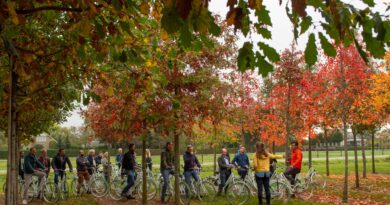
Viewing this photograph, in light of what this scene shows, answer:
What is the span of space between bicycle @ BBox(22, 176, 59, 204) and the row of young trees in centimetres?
385

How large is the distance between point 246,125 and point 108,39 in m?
21.7

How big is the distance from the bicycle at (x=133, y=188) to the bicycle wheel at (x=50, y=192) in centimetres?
181

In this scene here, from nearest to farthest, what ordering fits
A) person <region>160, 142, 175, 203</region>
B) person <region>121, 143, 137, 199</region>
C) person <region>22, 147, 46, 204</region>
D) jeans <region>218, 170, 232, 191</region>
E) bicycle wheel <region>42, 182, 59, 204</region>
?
1. person <region>160, 142, 175, 203</region>
2. person <region>22, 147, 46, 204</region>
3. person <region>121, 143, 137, 199</region>
4. bicycle wheel <region>42, 182, 59, 204</region>
5. jeans <region>218, 170, 232, 191</region>

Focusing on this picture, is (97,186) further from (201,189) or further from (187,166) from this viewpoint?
(201,189)

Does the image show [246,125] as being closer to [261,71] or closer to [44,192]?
[44,192]

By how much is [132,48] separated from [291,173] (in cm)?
1009

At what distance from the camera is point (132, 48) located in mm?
5309

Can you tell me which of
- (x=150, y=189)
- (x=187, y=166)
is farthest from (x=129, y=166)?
(x=187, y=166)

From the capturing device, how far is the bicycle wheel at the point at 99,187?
15789 mm

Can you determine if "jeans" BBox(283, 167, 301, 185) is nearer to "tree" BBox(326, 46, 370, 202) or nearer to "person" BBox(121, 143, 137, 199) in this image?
"tree" BBox(326, 46, 370, 202)

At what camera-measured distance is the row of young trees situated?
2852 millimetres

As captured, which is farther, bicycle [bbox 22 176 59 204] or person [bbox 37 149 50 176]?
person [bbox 37 149 50 176]

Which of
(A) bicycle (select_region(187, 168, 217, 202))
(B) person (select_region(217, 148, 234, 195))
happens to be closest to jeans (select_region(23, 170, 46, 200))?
(A) bicycle (select_region(187, 168, 217, 202))

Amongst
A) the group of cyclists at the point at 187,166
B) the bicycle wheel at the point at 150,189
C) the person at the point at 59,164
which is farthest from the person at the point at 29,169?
the bicycle wheel at the point at 150,189
